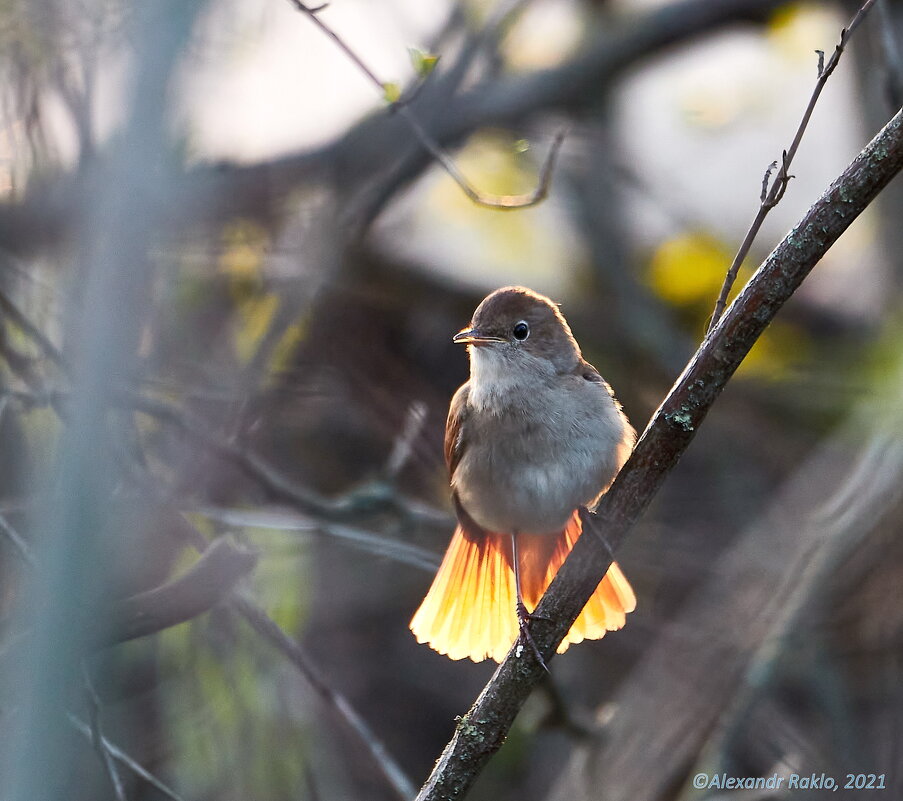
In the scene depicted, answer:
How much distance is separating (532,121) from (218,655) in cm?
335

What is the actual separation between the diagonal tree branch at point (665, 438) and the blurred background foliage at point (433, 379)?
964 millimetres

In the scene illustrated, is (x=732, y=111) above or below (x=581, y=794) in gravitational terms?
above

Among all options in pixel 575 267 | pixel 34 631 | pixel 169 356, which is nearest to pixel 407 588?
pixel 169 356

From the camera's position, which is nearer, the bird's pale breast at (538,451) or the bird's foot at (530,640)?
the bird's foot at (530,640)

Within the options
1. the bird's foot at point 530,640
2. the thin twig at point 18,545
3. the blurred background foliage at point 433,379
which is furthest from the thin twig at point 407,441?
the thin twig at point 18,545

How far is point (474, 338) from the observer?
3.62 metres

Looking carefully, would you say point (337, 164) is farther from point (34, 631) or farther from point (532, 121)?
point (34, 631)

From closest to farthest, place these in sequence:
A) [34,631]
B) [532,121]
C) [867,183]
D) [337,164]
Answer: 1. [34,631]
2. [867,183]
3. [337,164]
4. [532,121]

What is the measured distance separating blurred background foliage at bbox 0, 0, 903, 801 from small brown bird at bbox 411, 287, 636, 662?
304 millimetres

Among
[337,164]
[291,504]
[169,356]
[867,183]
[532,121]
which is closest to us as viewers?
[867,183]

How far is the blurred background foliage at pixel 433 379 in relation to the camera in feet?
12.0

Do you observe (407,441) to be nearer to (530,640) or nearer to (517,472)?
(517,472)

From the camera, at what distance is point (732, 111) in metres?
6.20

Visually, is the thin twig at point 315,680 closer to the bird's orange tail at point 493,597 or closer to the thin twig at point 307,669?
the thin twig at point 307,669
